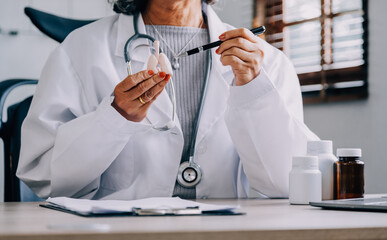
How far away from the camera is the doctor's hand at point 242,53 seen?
114cm

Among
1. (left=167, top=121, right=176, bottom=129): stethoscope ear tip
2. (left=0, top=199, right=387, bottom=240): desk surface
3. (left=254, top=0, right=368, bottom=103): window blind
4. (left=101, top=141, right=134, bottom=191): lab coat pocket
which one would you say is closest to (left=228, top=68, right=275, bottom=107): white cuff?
(left=167, top=121, right=176, bottom=129): stethoscope ear tip

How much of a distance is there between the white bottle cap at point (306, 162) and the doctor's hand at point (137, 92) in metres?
0.30

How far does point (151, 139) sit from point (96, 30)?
14.2 inches

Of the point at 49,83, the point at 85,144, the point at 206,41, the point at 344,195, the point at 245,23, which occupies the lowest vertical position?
the point at 344,195

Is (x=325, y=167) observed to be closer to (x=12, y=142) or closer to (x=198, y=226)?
(x=198, y=226)

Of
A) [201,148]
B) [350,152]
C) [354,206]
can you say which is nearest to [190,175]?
[201,148]

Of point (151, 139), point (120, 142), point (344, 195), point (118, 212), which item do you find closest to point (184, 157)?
point (151, 139)

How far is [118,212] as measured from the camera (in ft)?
2.23

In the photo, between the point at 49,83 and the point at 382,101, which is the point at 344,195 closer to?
the point at 49,83

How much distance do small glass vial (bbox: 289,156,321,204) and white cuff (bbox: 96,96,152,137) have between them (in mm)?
319

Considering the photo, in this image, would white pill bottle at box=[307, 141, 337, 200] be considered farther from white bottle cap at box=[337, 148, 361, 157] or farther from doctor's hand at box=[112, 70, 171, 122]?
doctor's hand at box=[112, 70, 171, 122]

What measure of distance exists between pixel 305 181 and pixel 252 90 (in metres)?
0.29

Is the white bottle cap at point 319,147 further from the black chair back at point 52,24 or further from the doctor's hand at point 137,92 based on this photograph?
the black chair back at point 52,24

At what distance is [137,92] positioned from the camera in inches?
40.7
